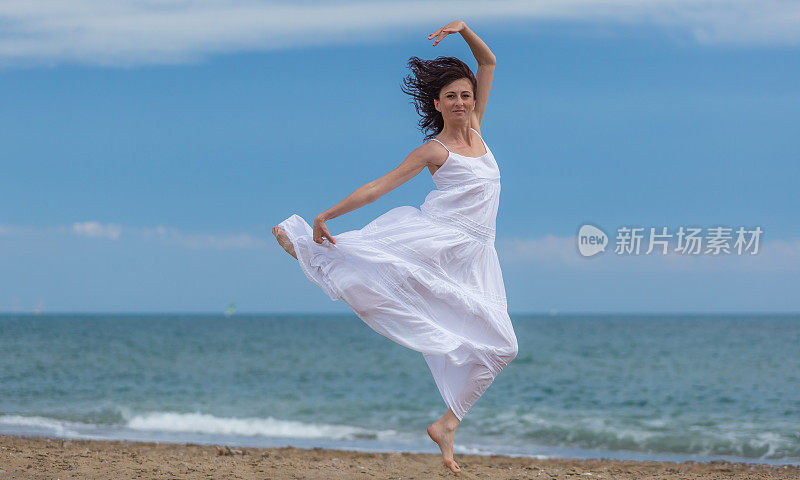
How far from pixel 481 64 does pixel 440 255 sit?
1314 millimetres

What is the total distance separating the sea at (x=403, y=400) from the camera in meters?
10.5

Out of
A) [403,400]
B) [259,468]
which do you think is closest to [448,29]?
[259,468]

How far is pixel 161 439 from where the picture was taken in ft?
33.8

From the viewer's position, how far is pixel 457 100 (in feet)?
15.8

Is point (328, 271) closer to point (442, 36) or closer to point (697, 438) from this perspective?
point (442, 36)

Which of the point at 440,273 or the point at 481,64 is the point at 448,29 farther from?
the point at 440,273

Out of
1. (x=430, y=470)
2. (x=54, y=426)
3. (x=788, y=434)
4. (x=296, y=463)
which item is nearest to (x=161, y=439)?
(x=54, y=426)

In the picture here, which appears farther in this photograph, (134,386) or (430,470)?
(134,386)

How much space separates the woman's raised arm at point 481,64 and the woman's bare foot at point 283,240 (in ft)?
4.81

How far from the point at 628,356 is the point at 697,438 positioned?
15738 mm

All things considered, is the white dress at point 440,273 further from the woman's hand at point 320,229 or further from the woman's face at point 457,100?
the woman's face at point 457,100

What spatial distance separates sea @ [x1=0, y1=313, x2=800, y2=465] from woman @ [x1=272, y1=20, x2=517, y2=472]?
497 centimetres

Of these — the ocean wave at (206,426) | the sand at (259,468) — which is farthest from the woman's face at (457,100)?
the ocean wave at (206,426)

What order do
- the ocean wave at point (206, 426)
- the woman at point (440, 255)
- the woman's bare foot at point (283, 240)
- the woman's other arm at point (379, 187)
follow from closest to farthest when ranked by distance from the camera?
the woman's other arm at point (379, 187)
the woman at point (440, 255)
the woman's bare foot at point (283, 240)
the ocean wave at point (206, 426)
